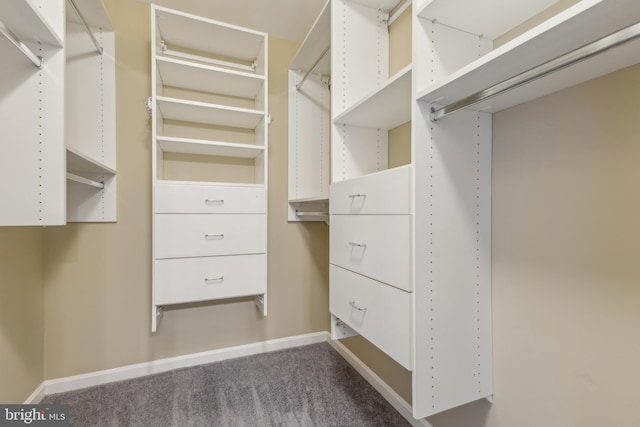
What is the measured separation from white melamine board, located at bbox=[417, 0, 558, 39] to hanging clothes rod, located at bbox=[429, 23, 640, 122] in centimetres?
30

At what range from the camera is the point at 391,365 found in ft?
5.36

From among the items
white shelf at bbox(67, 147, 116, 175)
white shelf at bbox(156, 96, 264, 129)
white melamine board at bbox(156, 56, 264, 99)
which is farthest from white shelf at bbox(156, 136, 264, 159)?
white melamine board at bbox(156, 56, 264, 99)

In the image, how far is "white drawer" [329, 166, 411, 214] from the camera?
0.97 m

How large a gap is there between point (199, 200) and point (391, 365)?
1.48m

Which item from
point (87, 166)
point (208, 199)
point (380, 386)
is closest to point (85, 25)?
point (87, 166)

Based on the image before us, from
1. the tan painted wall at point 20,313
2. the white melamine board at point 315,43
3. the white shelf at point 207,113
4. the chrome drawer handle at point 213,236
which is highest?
the white melamine board at point 315,43

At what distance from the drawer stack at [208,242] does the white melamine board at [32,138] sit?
1.89 feet

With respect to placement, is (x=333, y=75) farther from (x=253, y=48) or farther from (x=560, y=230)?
(x=560, y=230)

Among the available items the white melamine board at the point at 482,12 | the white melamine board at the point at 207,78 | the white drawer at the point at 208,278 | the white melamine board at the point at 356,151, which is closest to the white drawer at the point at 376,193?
the white melamine board at the point at 356,151

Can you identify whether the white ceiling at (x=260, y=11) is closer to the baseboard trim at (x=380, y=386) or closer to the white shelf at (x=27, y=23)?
the white shelf at (x=27, y=23)

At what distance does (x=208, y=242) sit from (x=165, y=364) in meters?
0.95

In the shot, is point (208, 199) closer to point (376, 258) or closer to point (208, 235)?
point (208, 235)

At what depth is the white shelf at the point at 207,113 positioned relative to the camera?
1684mm

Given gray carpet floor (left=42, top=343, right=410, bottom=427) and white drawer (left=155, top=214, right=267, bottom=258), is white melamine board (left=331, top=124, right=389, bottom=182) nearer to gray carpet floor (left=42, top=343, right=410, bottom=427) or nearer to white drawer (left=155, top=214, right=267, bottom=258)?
white drawer (left=155, top=214, right=267, bottom=258)
